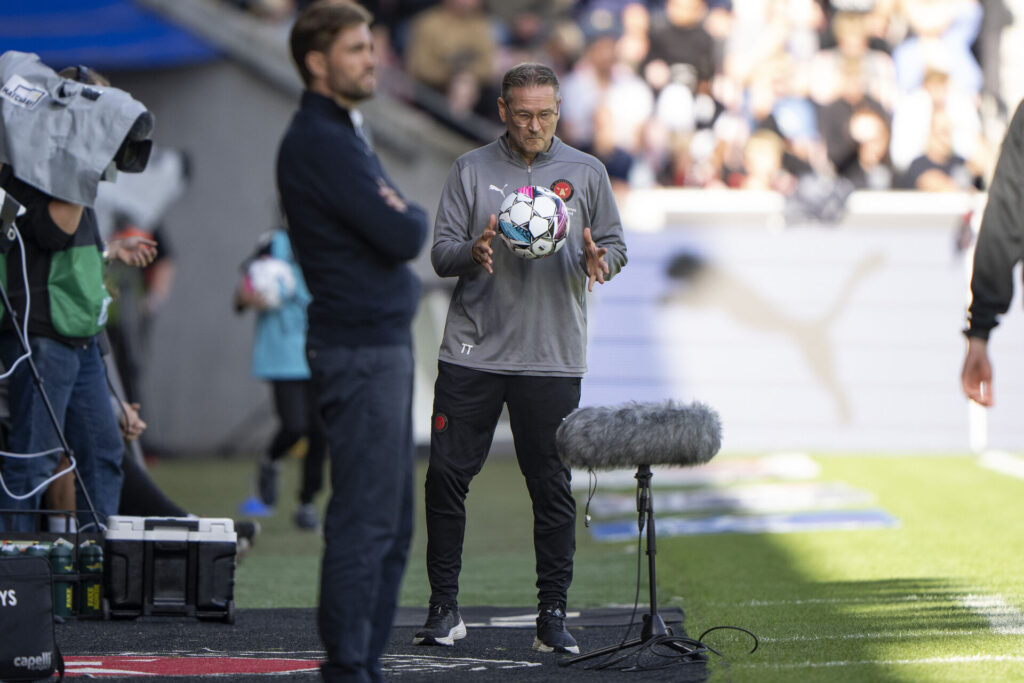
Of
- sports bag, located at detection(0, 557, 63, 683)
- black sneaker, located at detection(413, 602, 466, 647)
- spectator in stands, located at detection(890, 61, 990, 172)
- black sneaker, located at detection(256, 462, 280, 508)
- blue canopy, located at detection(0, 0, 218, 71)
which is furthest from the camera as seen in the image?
spectator in stands, located at detection(890, 61, 990, 172)

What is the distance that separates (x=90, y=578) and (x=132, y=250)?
158cm

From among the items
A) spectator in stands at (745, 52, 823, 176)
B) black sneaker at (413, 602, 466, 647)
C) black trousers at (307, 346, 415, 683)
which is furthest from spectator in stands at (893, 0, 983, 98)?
black trousers at (307, 346, 415, 683)

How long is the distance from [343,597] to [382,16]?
1356cm

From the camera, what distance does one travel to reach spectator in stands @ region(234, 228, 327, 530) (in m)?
10.4

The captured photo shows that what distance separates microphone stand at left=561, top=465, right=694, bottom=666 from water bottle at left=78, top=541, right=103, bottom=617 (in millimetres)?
2252

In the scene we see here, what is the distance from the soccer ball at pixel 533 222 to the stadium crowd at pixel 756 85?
9627 mm

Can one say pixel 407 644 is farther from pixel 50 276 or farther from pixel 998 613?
pixel 998 613

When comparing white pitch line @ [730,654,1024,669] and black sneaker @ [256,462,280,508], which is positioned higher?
white pitch line @ [730,654,1024,669]

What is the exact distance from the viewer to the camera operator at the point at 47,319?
6570mm

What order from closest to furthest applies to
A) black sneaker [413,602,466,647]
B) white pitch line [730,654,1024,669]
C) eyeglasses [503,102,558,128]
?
white pitch line [730,654,1024,669] < eyeglasses [503,102,558,128] < black sneaker [413,602,466,647]

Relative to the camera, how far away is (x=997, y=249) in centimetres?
457

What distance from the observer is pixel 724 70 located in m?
16.2

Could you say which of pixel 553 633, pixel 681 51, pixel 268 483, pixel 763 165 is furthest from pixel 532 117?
pixel 681 51

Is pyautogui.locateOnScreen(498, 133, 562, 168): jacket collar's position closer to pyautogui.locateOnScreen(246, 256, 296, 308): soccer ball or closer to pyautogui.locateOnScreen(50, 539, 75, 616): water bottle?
pyautogui.locateOnScreen(50, 539, 75, 616): water bottle
